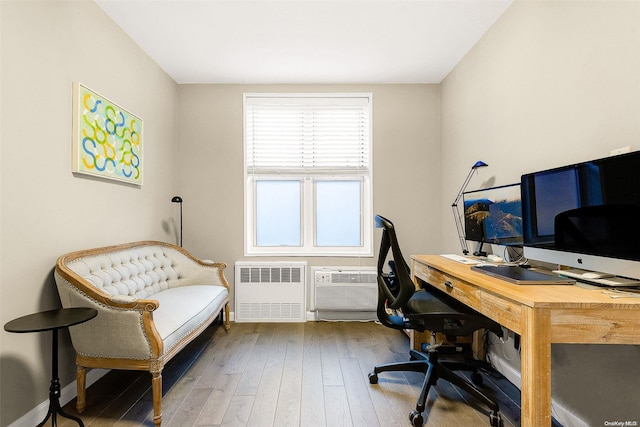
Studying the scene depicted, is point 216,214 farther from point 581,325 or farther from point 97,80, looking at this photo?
point 581,325

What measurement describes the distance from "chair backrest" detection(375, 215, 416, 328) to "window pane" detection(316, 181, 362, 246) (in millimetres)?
1670

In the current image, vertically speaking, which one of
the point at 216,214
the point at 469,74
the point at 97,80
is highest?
the point at 469,74

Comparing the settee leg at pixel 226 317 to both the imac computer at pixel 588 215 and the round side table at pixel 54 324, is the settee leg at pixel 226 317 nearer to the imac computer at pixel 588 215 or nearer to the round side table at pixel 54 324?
the round side table at pixel 54 324

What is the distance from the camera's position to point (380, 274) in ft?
7.00

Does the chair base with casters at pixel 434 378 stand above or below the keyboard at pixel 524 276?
below

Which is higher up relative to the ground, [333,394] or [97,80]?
[97,80]

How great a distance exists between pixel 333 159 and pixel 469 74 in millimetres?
1574

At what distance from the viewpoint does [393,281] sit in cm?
211

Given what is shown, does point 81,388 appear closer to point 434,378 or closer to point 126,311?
point 126,311

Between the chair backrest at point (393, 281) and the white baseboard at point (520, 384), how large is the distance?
2.95 ft

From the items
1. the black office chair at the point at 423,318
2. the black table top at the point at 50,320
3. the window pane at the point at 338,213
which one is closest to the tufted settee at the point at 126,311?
the black table top at the point at 50,320

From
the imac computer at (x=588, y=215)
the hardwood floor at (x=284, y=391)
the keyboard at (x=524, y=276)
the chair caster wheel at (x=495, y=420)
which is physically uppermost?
the imac computer at (x=588, y=215)

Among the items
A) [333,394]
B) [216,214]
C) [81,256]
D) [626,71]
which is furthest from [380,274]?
[216,214]

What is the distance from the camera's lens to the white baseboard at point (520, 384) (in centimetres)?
171
